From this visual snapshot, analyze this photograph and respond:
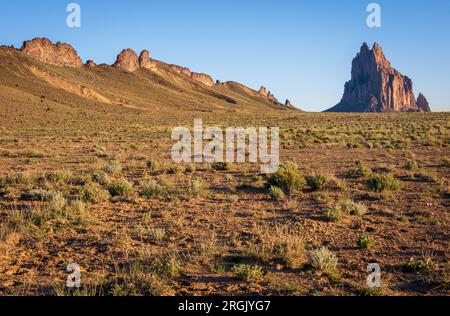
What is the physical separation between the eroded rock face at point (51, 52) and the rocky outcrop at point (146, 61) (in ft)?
109

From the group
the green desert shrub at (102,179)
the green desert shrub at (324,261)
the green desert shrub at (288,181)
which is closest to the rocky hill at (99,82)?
the green desert shrub at (102,179)

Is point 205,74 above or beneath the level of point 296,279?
above

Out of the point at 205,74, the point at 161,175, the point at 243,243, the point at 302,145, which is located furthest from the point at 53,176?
the point at 205,74

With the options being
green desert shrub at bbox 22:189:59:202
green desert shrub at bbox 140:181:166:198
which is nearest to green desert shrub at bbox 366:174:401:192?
green desert shrub at bbox 140:181:166:198

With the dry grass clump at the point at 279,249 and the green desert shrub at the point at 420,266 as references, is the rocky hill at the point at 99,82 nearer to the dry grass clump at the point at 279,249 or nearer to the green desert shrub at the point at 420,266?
the dry grass clump at the point at 279,249

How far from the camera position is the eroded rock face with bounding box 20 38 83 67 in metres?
119

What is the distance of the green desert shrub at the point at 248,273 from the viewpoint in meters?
5.05

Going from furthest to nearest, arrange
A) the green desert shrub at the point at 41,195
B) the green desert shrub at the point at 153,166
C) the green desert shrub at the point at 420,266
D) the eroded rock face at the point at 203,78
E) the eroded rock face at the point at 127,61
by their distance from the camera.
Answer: the eroded rock face at the point at 203,78
the eroded rock face at the point at 127,61
the green desert shrub at the point at 153,166
the green desert shrub at the point at 41,195
the green desert shrub at the point at 420,266

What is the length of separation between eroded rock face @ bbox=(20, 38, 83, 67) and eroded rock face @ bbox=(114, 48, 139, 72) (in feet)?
61.1

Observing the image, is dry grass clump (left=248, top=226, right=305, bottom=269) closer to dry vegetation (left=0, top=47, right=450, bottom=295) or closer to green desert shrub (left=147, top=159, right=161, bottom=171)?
dry vegetation (left=0, top=47, right=450, bottom=295)

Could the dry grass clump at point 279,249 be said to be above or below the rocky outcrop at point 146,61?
below
